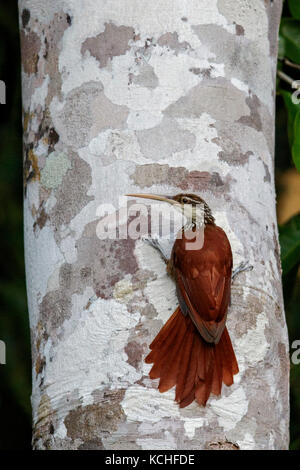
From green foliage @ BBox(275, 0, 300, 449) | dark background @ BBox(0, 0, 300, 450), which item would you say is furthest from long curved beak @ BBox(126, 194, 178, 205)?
dark background @ BBox(0, 0, 300, 450)

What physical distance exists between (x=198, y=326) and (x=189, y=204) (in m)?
0.34

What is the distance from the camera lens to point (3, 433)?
4.40 m

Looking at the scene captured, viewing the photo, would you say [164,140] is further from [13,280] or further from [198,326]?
[13,280]

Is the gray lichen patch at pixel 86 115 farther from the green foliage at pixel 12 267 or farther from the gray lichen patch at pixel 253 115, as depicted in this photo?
the green foliage at pixel 12 267

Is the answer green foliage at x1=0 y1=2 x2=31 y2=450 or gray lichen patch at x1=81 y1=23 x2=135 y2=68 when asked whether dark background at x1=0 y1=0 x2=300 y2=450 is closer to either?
green foliage at x1=0 y1=2 x2=31 y2=450

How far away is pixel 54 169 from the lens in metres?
2.46

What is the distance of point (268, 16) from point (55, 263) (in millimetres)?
1104

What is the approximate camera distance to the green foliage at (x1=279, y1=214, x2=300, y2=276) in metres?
3.29

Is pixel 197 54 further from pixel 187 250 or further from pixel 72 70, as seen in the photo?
pixel 187 250

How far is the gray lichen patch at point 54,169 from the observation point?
7.99 ft

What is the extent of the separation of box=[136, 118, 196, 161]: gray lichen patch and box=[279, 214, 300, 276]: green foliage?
1062 mm

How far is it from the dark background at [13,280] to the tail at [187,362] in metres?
2.10

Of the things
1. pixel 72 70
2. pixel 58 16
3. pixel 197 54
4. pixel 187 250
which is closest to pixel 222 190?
pixel 187 250

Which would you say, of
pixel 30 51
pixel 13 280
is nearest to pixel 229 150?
pixel 30 51
